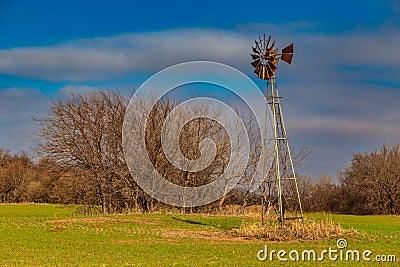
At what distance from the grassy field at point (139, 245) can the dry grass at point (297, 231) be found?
28.1 inches

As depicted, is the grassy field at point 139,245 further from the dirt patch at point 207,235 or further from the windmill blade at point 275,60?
the windmill blade at point 275,60

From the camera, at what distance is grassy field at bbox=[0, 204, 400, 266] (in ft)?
48.2

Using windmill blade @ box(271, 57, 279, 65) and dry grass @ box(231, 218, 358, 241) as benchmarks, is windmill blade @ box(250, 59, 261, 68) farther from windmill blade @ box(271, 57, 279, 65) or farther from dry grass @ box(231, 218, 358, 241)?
dry grass @ box(231, 218, 358, 241)

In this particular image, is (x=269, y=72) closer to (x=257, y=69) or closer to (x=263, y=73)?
(x=263, y=73)

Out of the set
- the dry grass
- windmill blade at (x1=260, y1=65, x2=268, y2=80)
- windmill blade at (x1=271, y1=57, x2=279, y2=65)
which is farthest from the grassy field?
windmill blade at (x1=271, y1=57, x2=279, y2=65)

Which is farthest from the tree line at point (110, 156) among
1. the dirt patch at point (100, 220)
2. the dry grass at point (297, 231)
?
the dry grass at point (297, 231)

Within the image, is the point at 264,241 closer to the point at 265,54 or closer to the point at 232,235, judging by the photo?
the point at 232,235

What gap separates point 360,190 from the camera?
59.7m

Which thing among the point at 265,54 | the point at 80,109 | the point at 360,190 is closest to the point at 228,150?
the point at 80,109

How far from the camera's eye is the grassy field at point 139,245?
48.2 feet

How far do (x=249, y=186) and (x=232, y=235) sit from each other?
18.4m

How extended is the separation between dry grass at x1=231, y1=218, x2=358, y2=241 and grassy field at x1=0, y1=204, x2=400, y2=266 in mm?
713

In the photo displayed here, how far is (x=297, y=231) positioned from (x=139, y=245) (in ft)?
20.7

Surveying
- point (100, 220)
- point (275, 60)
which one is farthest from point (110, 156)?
point (275, 60)
